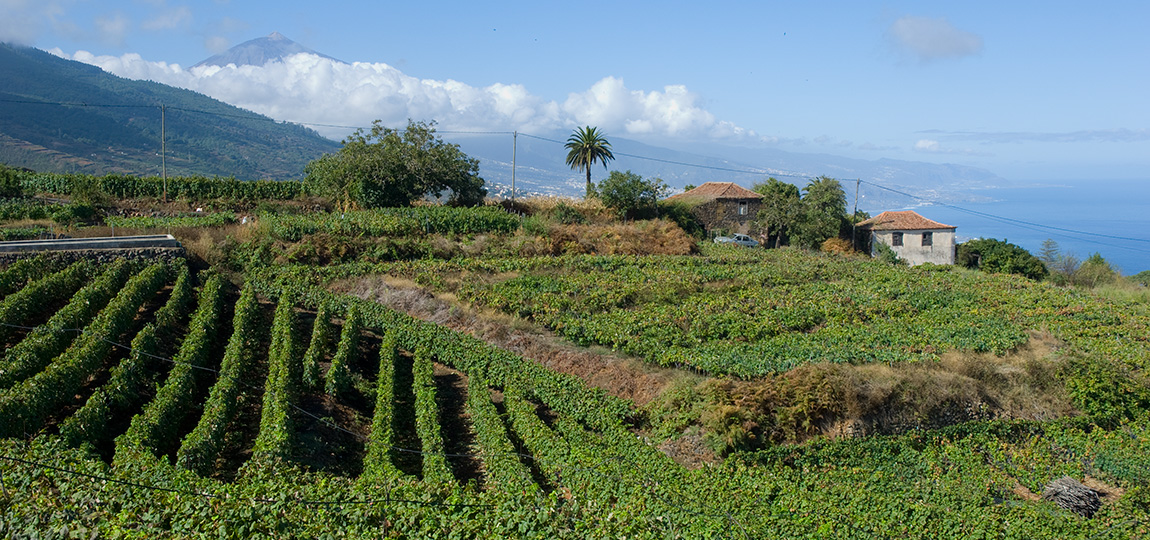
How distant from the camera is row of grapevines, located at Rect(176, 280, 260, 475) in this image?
1316 centimetres

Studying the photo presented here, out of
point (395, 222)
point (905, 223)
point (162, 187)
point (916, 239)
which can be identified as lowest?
point (395, 222)

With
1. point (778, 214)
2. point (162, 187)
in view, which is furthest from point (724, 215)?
point (162, 187)

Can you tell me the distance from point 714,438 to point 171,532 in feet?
33.8

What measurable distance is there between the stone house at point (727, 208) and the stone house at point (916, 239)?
9346 mm

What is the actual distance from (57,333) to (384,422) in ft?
32.6

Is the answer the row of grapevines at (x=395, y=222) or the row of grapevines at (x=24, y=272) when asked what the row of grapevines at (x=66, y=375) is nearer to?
the row of grapevines at (x=24, y=272)

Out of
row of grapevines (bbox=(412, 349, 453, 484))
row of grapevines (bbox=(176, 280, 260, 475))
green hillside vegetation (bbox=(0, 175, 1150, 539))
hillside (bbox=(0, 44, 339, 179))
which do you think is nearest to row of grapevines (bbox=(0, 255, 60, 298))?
green hillside vegetation (bbox=(0, 175, 1150, 539))

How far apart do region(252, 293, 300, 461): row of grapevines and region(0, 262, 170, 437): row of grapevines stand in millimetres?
3836

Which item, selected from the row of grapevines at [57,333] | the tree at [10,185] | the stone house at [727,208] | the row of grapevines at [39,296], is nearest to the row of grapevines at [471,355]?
the row of grapevines at [57,333]

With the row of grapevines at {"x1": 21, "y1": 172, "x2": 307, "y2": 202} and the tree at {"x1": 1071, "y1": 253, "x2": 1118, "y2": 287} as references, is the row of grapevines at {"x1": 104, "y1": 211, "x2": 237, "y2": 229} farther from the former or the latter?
the tree at {"x1": 1071, "y1": 253, "x2": 1118, "y2": 287}

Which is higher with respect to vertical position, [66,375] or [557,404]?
[66,375]

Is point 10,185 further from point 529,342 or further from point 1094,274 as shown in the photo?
point 1094,274

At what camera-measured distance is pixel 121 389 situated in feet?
51.9

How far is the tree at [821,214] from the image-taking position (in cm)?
4656
